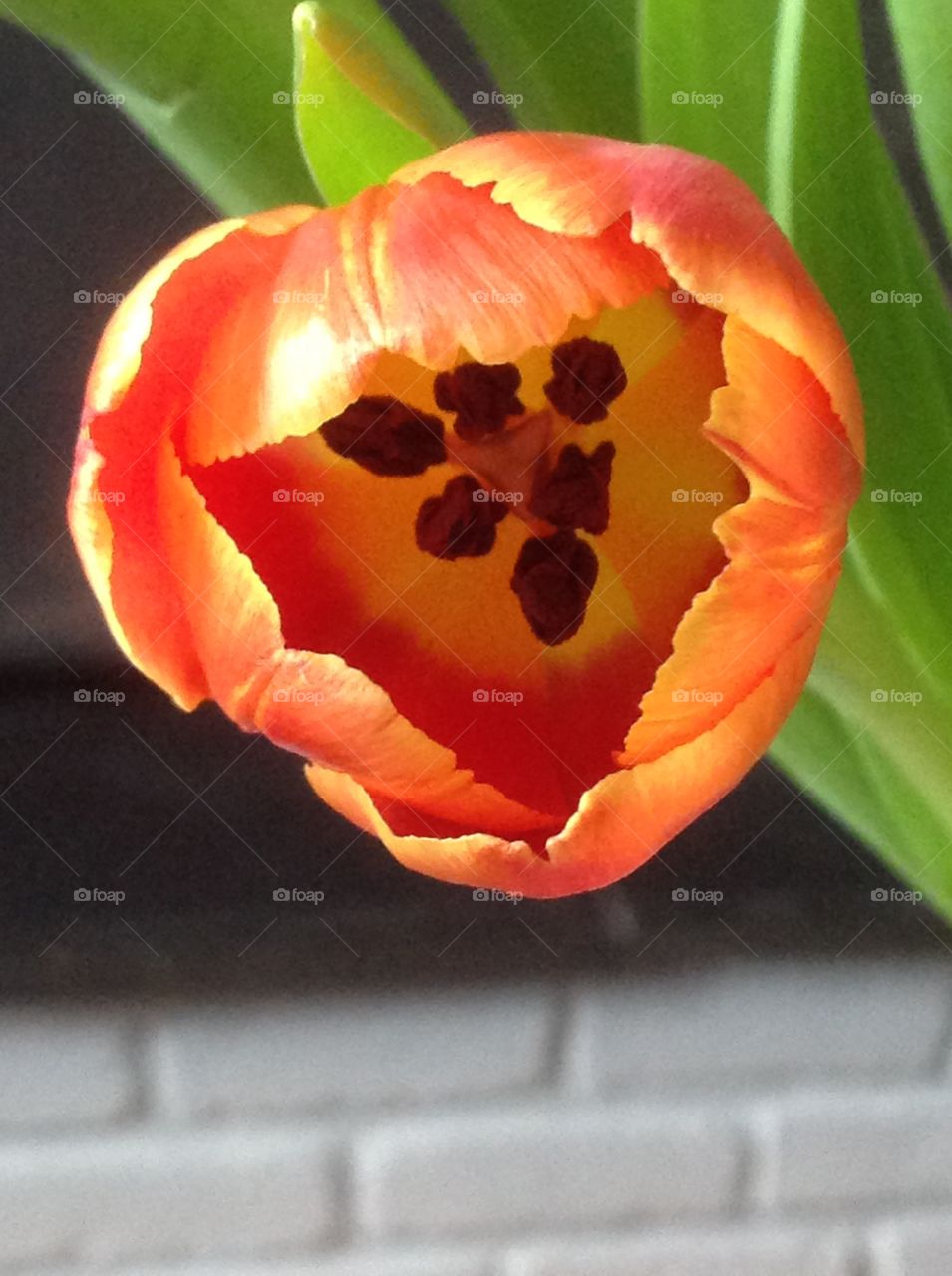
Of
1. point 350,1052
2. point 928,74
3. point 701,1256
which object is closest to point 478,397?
point 928,74

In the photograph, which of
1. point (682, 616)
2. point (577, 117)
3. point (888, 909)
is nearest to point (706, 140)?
point (577, 117)

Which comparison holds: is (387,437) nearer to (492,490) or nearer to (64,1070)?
(492,490)

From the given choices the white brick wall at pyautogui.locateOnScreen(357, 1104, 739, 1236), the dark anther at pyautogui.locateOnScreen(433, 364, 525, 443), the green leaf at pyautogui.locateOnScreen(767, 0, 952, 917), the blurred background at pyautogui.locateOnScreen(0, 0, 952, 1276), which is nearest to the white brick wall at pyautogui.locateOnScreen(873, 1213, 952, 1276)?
the blurred background at pyautogui.locateOnScreen(0, 0, 952, 1276)

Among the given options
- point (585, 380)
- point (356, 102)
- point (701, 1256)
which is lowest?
point (701, 1256)

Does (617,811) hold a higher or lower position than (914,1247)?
higher

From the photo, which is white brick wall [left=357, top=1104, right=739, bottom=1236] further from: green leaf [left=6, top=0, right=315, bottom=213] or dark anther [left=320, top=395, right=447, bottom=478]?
green leaf [left=6, top=0, right=315, bottom=213]

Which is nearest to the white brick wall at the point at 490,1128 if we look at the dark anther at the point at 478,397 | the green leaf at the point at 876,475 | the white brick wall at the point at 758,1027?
the white brick wall at the point at 758,1027

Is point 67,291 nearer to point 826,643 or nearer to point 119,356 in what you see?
point 119,356
